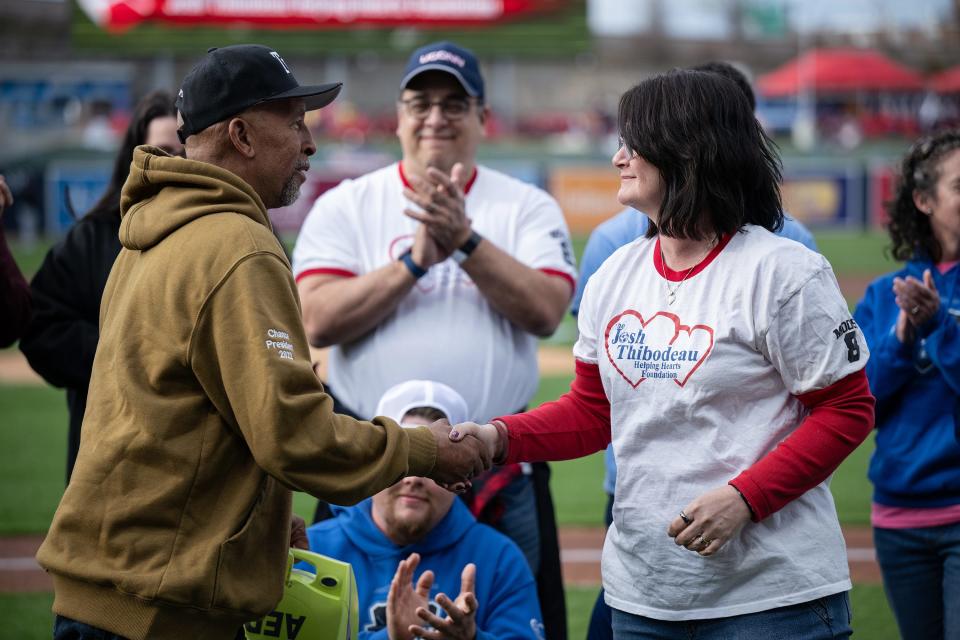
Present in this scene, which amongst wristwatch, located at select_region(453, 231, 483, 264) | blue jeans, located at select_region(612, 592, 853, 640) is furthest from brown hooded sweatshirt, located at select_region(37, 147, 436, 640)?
wristwatch, located at select_region(453, 231, 483, 264)

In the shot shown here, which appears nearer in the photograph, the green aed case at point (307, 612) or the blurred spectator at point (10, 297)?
the green aed case at point (307, 612)

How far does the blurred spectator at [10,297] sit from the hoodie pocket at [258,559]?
1.92 m

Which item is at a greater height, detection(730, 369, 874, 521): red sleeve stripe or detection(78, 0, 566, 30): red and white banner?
detection(78, 0, 566, 30): red and white banner

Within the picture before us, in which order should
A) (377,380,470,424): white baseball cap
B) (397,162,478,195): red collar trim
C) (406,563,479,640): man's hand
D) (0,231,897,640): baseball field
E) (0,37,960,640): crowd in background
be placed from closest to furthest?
(0,37,960,640): crowd in background → (406,563,479,640): man's hand → (377,380,470,424): white baseball cap → (397,162,478,195): red collar trim → (0,231,897,640): baseball field

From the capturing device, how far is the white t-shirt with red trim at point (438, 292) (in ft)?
13.8

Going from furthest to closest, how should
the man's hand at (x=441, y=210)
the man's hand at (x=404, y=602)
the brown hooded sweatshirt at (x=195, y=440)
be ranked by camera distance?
the man's hand at (x=441, y=210)
the man's hand at (x=404, y=602)
the brown hooded sweatshirt at (x=195, y=440)

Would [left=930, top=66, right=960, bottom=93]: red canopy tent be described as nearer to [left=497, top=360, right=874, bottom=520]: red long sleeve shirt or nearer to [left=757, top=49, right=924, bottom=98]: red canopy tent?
[left=757, top=49, right=924, bottom=98]: red canopy tent

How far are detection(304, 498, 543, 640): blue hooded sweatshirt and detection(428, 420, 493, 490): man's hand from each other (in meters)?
0.78

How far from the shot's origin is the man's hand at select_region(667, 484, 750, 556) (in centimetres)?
257

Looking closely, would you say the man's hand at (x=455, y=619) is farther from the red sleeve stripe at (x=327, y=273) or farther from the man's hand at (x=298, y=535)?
the red sleeve stripe at (x=327, y=273)

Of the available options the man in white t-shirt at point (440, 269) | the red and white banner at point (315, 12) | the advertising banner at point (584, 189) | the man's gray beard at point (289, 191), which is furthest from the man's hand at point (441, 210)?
the red and white banner at point (315, 12)

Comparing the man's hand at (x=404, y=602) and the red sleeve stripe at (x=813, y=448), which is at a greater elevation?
the red sleeve stripe at (x=813, y=448)

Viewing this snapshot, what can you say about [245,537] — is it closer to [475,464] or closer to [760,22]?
[475,464]

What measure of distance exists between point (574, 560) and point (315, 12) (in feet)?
95.1
